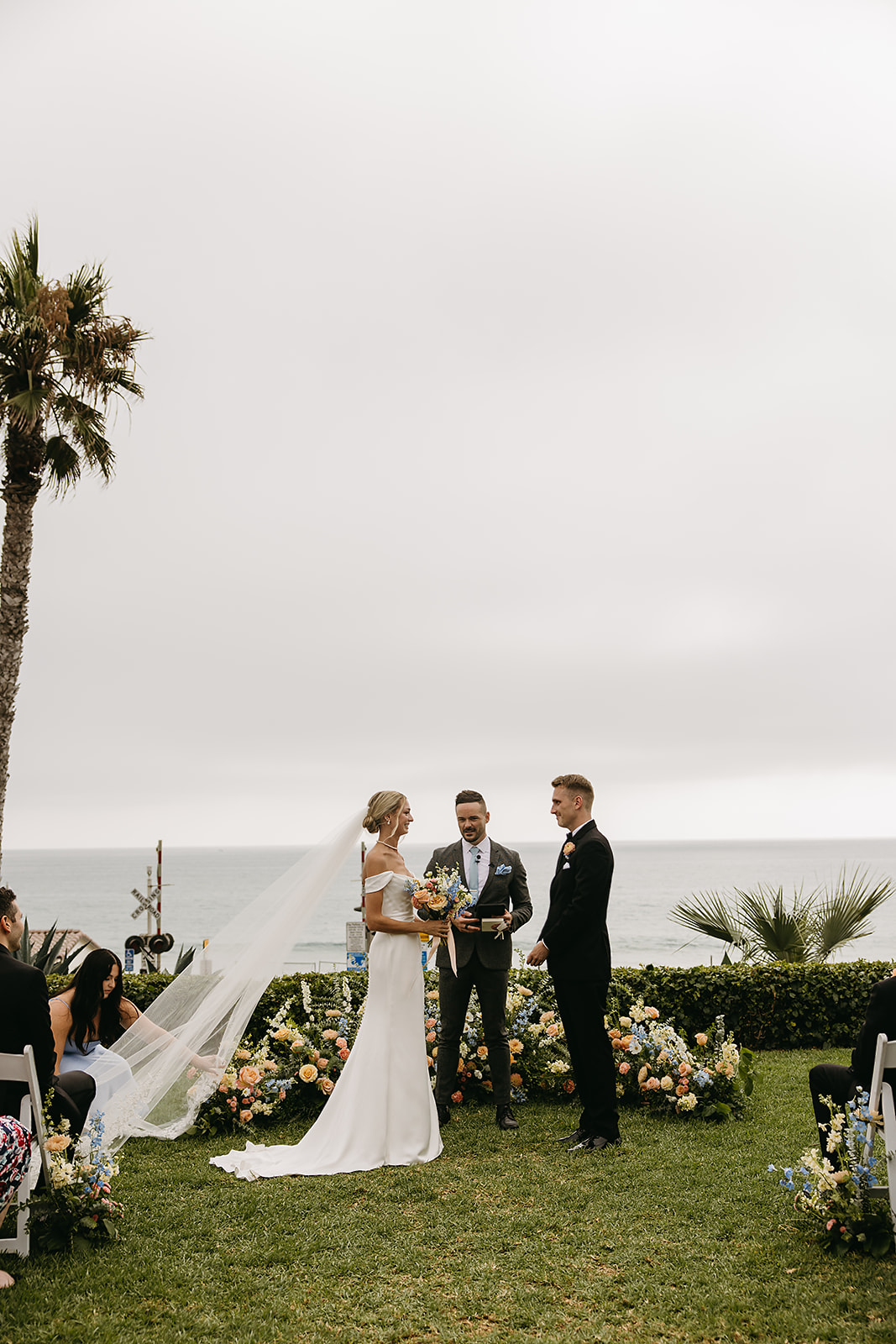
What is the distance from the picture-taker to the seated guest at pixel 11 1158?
4062 millimetres

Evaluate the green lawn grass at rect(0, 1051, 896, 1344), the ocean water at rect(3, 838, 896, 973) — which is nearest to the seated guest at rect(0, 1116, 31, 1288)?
the green lawn grass at rect(0, 1051, 896, 1344)

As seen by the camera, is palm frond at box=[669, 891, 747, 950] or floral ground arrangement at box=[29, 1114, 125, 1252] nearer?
floral ground arrangement at box=[29, 1114, 125, 1252]

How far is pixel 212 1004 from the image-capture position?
262 inches

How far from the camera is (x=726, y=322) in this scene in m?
13.1

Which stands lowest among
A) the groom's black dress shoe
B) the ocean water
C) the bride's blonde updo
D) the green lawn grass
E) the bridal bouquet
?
the ocean water

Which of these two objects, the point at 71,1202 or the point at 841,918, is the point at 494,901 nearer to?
the point at 71,1202

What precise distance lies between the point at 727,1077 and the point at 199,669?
45374 millimetres

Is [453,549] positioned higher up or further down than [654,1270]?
higher up

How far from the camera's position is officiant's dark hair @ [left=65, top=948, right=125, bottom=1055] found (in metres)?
5.87

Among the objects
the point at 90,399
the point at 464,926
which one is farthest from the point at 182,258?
the point at 464,926

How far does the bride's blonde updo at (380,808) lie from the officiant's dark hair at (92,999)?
191 centimetres

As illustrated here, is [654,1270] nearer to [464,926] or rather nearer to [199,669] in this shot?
[464,926]

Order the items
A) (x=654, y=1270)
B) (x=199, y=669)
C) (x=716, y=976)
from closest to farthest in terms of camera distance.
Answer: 1. (x=654, y=1270)
2. (x=716, y=976)
3. (x=199, y=669)

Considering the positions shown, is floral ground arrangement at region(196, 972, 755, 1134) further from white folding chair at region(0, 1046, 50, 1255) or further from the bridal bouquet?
white folding chair at region(0, 1046, 50, 1255)
